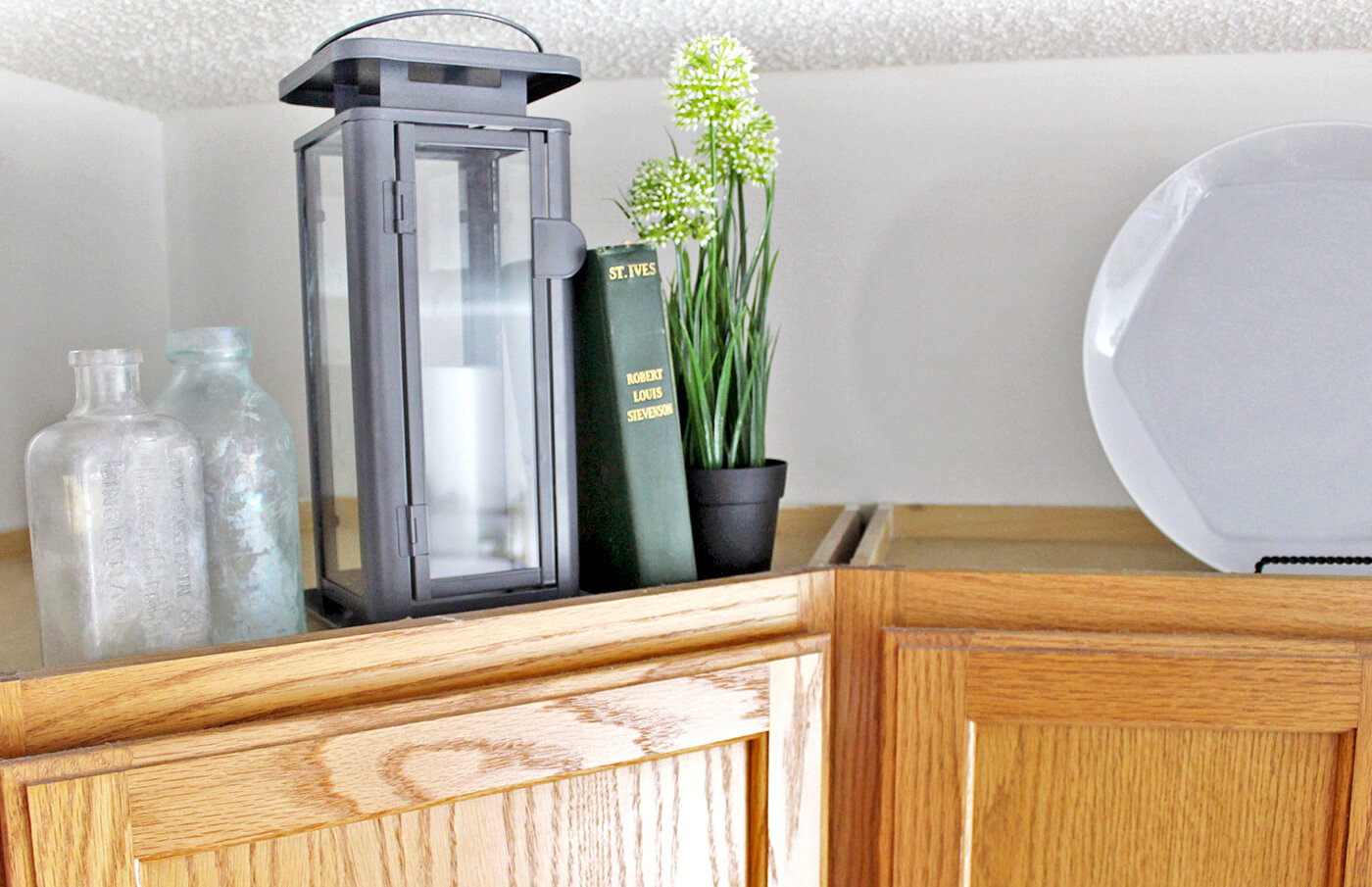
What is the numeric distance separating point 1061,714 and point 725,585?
273mm

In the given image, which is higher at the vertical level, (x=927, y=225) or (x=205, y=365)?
(x=927, y=225)

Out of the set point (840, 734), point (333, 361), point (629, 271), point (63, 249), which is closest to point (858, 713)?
point (840, 734)

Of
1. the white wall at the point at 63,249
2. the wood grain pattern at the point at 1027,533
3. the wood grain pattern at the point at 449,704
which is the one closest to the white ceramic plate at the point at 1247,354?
the wood grain pattern at the point at 1027,533

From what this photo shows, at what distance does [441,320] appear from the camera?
27.6 inches

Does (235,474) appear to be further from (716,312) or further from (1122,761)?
(1122,761)

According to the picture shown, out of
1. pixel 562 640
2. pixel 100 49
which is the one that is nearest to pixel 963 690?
pixel 562 640

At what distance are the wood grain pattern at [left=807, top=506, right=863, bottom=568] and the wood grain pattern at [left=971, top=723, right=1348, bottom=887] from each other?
0.60 feet

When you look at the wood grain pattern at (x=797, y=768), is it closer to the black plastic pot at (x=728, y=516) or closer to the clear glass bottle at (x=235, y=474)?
the black plastic pot at (x=728, y=516)

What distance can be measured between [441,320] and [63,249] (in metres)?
0.59

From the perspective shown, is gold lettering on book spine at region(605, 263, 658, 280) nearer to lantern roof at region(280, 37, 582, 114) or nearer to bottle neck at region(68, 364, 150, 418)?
lantern roof at region(280, 37, 582, 114)

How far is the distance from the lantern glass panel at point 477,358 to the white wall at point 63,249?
1.83ft

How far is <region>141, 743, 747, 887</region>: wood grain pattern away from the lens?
0.58m

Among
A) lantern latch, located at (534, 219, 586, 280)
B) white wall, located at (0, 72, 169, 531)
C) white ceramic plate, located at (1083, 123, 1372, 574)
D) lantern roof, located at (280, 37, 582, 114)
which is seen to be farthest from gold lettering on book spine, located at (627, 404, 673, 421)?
white wall, located at (0, 72, 169, 531)

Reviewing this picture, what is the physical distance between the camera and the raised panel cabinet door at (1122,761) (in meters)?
0.72
